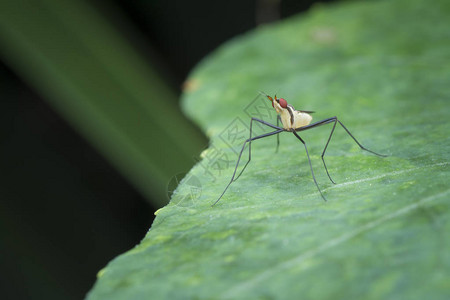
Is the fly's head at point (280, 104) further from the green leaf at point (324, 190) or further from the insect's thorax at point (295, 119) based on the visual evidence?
the green leaf at point (324, 190)

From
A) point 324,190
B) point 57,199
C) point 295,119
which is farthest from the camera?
point 57,199

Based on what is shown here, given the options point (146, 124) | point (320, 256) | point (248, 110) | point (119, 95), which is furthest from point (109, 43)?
point (320, 256)

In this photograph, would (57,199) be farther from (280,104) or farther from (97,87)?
(280,104)

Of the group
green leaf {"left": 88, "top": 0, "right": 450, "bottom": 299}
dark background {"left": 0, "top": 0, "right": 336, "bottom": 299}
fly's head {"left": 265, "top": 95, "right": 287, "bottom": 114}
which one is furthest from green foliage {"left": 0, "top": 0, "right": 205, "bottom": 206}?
fly's head {"left": 265, "top": 95, "right": 287, "bottom": 114}

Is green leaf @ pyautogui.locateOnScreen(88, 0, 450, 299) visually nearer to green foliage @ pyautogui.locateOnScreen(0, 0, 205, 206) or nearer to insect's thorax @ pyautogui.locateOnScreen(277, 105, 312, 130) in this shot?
A: insect's thorax @ pyautogui.locateOnScreen(277, 105, 312, 130)

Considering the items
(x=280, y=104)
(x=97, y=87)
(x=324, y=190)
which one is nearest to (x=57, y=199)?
(x=97, y=87)

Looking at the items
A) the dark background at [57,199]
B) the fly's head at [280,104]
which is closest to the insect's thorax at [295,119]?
the fly's head at [280,104]

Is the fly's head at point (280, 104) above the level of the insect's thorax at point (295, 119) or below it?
above
